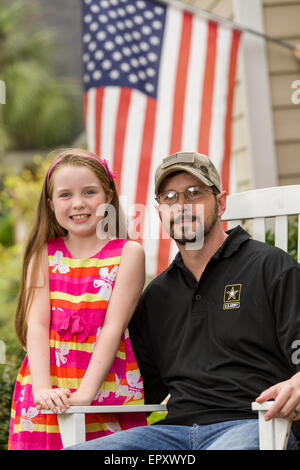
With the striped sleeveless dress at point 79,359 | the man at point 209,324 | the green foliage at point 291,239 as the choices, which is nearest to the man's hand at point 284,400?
the man at point 209,324

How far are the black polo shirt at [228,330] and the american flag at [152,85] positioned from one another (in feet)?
6.89

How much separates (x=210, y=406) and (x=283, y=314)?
1.26 feet

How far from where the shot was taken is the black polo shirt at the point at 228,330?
7.70 ft

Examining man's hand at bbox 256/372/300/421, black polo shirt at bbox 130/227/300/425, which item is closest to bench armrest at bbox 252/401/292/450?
man's hand at bbox 256/372/300/421

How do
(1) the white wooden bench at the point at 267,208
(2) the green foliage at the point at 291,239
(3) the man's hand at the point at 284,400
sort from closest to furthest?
1. (3) the man's hand at the point at 284,400
2. (1) the white wooden bench at the point at 267,208
3. (2) the green foliage at the point at 291,239

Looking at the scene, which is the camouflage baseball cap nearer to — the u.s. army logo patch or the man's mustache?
the man's mustache

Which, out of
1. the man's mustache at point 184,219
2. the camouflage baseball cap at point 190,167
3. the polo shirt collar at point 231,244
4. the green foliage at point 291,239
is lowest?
the polo shirt collar at point 231,244

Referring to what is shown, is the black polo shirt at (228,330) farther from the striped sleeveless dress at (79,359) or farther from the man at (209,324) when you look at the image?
the striped sleeveless dress at (79,359)

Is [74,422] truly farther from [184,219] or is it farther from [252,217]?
[252,217]

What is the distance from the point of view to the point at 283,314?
7.66ft

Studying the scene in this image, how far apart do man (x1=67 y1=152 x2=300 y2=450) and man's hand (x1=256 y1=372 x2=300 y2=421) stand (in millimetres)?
185

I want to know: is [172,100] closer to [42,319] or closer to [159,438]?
[42,319]

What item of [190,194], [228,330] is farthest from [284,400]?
[190,194]

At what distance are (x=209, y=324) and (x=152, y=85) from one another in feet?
8.59
